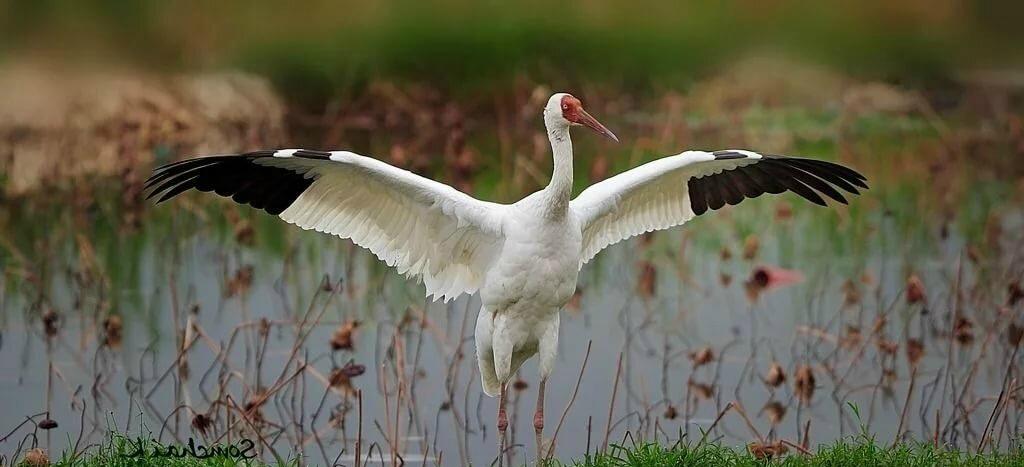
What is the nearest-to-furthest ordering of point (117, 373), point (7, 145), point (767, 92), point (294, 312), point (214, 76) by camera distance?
1. point (117, 373)
2. point (294, 312)
3. point (7, 145)
4. point (214, 76)
5. point (767, 92)

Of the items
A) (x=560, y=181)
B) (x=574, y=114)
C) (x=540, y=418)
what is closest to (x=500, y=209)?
(x=560, y=181)

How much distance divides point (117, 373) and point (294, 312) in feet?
4.98

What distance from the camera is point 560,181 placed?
765cm

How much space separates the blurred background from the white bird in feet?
2.15

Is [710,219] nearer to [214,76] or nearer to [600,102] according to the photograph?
[600,102]

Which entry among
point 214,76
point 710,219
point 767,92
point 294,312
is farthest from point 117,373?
point 767,92

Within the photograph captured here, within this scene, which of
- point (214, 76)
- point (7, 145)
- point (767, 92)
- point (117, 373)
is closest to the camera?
point (117, 373)

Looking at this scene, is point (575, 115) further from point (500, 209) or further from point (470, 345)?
point (470, 345)

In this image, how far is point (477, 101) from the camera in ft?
59.2

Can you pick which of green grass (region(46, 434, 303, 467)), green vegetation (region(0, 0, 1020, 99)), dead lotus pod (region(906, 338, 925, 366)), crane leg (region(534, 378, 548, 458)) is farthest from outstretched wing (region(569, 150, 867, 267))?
green vegetation (region(0, 0, 1020, 99))

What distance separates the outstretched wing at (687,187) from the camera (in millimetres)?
8125

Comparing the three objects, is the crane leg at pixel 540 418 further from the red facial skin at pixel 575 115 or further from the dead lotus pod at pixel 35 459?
the dead lotus pod at pixel 35 459

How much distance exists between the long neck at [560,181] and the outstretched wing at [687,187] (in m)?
0.35

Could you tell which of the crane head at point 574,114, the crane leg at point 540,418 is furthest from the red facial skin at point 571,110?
the crane leg at point 540,418
